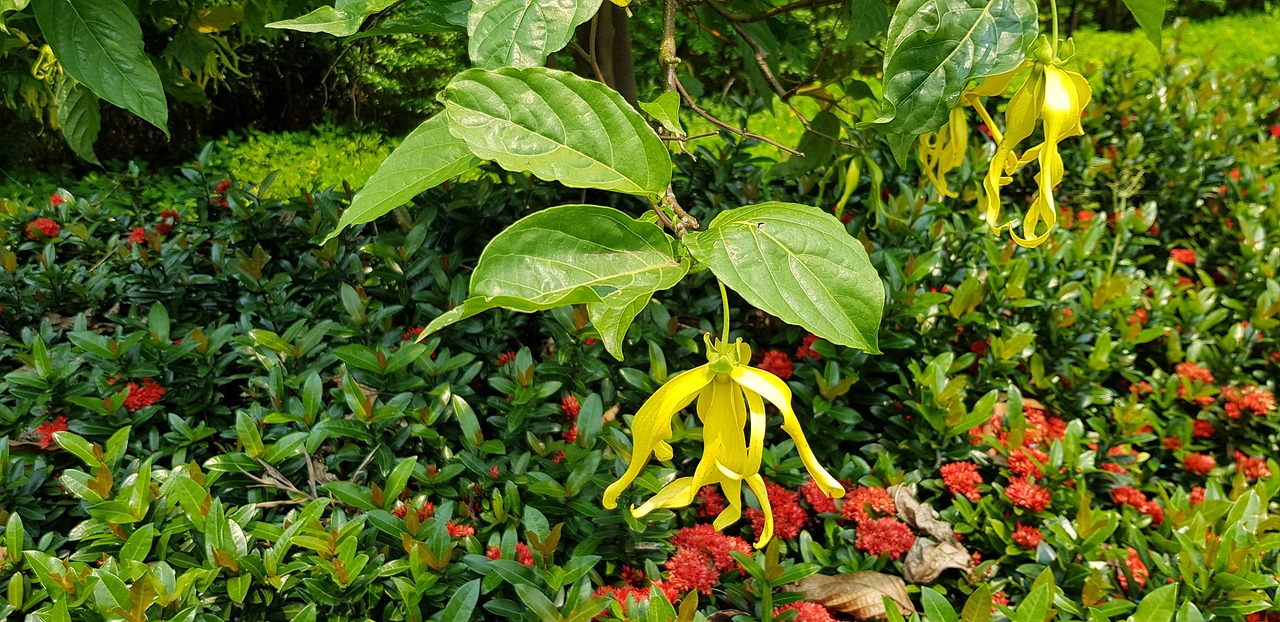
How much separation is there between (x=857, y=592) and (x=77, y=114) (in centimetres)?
128

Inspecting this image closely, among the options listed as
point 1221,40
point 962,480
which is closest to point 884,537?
point 962,480

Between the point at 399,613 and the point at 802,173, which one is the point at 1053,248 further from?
the point at 399,613

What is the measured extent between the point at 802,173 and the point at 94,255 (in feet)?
4.44

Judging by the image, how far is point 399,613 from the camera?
96 centimetres

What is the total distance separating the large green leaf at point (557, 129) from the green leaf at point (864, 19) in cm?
67

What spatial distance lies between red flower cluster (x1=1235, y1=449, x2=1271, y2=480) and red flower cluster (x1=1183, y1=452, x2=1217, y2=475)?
0.15 ft

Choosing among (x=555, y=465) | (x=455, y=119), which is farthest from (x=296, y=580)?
(x=455, y=119)

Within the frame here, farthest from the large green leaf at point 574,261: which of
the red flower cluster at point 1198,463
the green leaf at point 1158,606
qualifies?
the red flower cluster at point 1198,463

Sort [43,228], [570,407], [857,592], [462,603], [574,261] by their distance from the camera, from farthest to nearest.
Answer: [43,228] < [570,407] < [857,592] < [462,603] < [574,261]

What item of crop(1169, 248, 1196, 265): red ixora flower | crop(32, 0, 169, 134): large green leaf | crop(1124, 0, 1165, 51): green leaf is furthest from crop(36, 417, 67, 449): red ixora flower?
crop(1169, 248, 1196, 265): red ixora flower

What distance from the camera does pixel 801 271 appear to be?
0.48m

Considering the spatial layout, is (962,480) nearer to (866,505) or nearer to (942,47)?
(866,505)

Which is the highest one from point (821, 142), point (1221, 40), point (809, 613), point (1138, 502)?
point (821, 142)

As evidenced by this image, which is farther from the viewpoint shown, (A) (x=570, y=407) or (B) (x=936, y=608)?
(A) (x=570, y=407)
